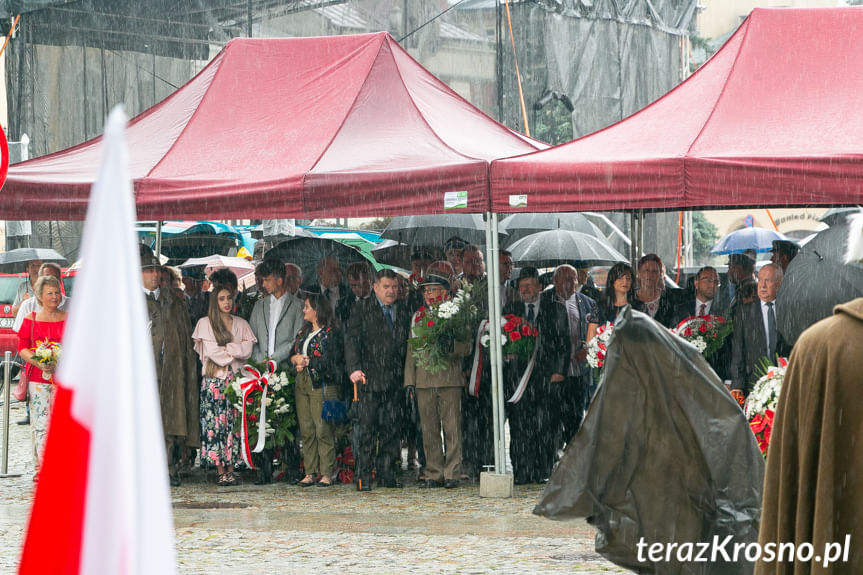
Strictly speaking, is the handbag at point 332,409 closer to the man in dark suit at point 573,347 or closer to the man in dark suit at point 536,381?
A: the man in dark suit at point 536,381

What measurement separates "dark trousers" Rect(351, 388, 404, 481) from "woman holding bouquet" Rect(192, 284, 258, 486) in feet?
3.96

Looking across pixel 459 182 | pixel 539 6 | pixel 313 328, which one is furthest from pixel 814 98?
pixel 539 6

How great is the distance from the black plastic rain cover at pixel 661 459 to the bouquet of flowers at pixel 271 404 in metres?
6.26

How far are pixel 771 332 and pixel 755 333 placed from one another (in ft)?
0.45

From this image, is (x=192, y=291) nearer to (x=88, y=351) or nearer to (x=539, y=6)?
(x=88, y=351)

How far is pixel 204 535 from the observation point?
9273 millimetres

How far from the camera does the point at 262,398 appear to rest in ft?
37.8

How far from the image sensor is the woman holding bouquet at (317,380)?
1133 centimetres

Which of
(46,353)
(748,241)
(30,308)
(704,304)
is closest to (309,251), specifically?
(30,308)

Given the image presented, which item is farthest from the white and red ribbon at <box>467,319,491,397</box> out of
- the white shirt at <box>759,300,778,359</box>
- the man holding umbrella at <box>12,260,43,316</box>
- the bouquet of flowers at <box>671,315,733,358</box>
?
the man holding umbrella at <box>12,260,43,316</box>

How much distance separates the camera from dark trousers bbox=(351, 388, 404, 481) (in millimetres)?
11359

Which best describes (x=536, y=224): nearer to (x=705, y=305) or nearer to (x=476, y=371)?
(x=705, y=305)

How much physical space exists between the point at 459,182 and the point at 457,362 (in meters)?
1.86

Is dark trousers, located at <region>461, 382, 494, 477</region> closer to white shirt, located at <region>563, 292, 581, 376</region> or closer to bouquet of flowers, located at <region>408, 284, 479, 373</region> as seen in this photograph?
bouquet of flowers, located at <region>408, 284, 479, 373</region>
